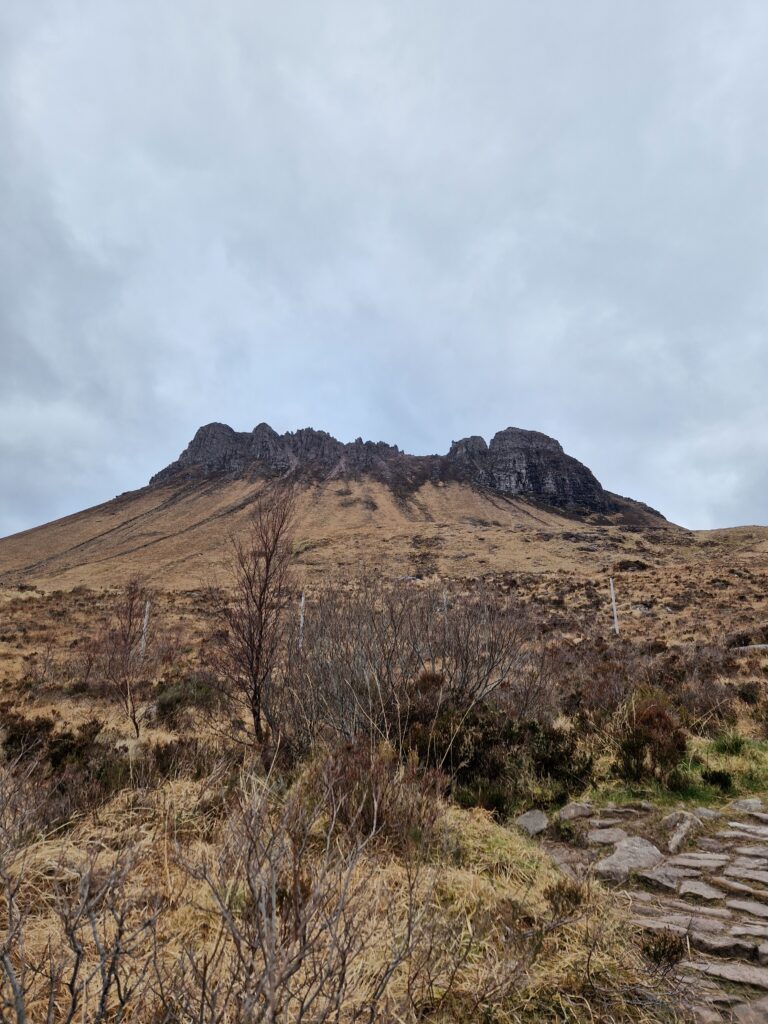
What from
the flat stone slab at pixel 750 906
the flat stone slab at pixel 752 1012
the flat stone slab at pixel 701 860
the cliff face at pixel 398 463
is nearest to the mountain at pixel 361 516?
the cliff face at pixel 398 463

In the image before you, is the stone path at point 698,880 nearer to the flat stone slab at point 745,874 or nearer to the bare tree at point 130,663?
the flat stone slab at point 745,874

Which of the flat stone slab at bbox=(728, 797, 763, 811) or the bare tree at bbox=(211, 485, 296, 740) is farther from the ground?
the bare tree at bbox=(211, 485, 296, 740)

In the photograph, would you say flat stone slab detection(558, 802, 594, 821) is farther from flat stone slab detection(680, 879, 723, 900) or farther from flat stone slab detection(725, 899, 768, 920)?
flat stone slab detection(725, 899, 768, 920)

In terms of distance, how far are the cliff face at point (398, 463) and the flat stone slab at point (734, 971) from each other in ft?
316

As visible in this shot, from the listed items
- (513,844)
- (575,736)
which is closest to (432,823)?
(513,844)

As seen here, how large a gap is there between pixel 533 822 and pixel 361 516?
69780 millimetres

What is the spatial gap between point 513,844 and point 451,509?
80.3m

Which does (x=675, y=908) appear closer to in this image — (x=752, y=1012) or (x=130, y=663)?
(x=752, y=1012)

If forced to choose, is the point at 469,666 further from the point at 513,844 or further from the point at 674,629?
the point at 674,629

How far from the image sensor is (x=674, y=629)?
2028 cm

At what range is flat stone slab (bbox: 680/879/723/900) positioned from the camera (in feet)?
10.3

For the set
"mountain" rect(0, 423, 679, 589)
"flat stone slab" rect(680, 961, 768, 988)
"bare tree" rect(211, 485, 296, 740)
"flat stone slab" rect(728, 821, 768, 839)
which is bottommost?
"flat stone slab" rect(728, 821, 768, 839)

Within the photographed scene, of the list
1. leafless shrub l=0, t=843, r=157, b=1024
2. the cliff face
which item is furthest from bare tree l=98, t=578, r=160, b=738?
the cliff face

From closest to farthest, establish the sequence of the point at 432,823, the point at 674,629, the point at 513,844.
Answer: the point at 432,823 < the point at 513,844 < the point at 674,629
